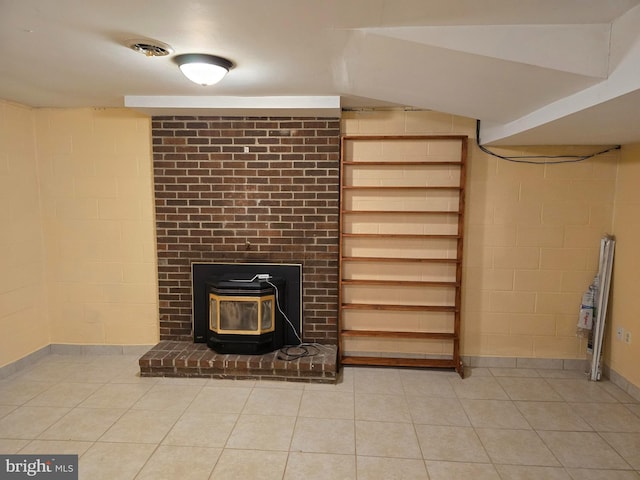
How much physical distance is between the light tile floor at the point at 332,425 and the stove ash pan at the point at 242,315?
0.33 metres

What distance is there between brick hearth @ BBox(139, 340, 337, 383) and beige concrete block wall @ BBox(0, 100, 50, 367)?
1.19m

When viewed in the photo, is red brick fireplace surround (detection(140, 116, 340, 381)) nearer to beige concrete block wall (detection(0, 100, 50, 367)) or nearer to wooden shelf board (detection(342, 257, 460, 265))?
wooden shelf board (detection(342, 257, 460, 265))

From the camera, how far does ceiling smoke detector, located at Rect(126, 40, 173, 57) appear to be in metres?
1.92

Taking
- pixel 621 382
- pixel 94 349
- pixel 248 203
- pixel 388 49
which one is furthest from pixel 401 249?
pixel 94 349

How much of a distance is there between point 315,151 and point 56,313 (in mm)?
2969

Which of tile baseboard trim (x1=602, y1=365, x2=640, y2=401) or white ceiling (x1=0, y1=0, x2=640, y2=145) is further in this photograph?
tile baseboard trim (x1=602, y1=365, x2=640, y2=401)

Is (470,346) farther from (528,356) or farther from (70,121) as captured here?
(70,121)

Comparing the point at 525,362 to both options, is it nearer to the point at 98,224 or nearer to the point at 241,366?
the point at 241,366

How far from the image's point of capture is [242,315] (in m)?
3.33

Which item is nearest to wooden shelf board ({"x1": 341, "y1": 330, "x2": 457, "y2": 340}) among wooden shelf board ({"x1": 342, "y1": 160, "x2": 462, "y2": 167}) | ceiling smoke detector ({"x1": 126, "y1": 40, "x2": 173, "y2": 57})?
wooden shelf board ({"x1": 342, "y1": 160, "x2": 462, "y2": 167})

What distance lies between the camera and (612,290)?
3236mm

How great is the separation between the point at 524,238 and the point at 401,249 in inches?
43.1

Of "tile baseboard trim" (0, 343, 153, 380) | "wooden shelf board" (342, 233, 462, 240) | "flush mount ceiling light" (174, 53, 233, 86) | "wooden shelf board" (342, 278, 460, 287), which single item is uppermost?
"flush mount ceiling light" (174, 53, 233, 86)

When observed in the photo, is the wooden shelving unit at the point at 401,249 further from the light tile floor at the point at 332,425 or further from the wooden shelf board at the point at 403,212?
the light tile floor at the point at 332,425
